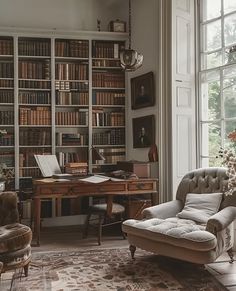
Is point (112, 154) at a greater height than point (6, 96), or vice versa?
point (6, 96)

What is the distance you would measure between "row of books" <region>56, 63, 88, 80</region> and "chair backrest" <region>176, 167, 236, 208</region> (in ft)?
7.48

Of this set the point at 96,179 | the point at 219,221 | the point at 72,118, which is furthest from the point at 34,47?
the point at 219,221

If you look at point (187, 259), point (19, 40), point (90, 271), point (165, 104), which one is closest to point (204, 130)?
point (165, 104)

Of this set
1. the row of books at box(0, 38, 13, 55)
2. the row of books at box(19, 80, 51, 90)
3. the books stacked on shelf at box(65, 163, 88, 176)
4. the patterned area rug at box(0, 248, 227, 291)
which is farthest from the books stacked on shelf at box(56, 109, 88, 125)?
the patterned area rug at box(0, 248, 227, 291)

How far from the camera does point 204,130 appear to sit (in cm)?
488

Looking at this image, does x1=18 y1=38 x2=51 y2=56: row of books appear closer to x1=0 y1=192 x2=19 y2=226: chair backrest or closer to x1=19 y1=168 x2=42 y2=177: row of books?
x1=19 y1=168 x2=42 y2=177: row of books

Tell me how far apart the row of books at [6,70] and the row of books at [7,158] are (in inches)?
42.5

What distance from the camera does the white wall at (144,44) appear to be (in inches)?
197

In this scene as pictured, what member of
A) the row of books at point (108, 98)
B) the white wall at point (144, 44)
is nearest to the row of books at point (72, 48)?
the row of books at point (108, 98)

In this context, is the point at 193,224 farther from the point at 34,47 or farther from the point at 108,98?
the point at 34,47

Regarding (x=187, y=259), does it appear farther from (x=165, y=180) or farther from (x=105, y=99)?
(x=105, y=99)

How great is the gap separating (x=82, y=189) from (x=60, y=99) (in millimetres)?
1583

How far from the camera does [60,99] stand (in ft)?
17.9

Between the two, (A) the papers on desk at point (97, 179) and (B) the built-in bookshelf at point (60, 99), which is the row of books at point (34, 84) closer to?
(B) the built-in bookshelf at point (60, 99)
